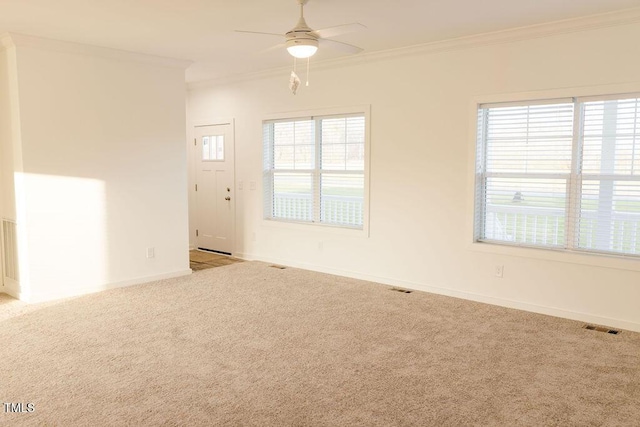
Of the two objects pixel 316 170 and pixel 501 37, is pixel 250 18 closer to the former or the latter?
pixel 501 37

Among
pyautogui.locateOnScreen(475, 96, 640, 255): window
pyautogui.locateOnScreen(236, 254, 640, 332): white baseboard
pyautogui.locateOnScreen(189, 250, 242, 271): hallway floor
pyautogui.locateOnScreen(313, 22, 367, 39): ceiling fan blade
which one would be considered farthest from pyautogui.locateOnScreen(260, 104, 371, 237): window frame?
pyautogui.locateOnScreen(313, 22, 367, 39): ceiling fan blade

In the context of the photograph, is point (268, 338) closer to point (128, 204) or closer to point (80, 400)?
point (80, 400)

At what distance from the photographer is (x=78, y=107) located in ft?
16.3

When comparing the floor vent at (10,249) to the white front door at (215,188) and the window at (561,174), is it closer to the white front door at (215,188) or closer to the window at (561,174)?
the white front door at (215,188)

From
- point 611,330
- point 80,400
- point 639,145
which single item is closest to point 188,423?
point 80,400

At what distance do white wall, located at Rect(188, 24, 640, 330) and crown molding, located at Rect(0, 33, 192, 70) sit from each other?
1.34 metres

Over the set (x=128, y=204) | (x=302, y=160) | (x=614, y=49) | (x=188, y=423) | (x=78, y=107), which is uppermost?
(x=614, y=49)

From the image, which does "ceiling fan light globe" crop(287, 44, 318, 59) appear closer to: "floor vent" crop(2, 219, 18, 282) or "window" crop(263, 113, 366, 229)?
"window" crop(263, 113, 366, 229)

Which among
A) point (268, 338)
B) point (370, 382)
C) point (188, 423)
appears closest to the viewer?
point (188, 423)

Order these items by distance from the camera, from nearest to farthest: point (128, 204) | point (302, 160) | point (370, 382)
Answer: point (370, 382) → point (128, 204) → point (302, 160)

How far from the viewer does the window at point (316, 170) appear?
5.84 metres

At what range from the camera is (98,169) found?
17.0 ft

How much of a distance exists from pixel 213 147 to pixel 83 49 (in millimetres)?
2502

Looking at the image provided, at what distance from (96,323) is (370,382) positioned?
2.45 metres
